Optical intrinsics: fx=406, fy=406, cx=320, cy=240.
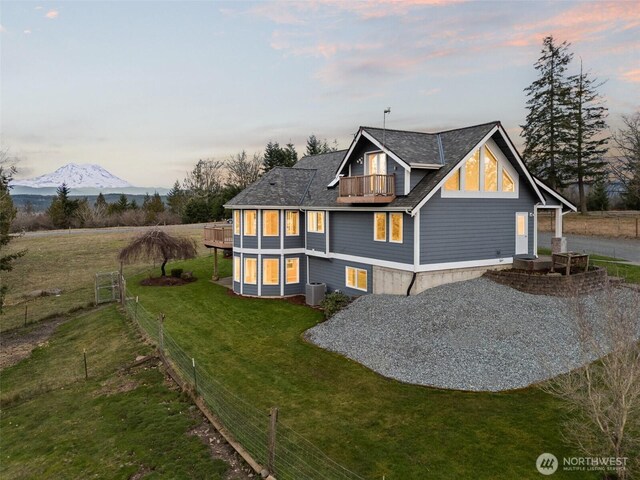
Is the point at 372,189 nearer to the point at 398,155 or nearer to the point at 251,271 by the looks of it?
the point at 398,155

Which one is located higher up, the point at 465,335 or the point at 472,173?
the point at 472,173

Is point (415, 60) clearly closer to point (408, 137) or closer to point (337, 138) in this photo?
point (408, 137)

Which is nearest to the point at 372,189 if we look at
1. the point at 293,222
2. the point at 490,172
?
the point at 490,172

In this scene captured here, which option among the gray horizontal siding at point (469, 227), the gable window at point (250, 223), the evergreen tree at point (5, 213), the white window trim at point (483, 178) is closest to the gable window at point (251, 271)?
the gable window at point (250, 223)

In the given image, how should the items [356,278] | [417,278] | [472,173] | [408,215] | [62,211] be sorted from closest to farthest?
[408,215] < [417,278] < [472,173] < [356,278] < [62,211]

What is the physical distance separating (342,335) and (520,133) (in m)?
47.3

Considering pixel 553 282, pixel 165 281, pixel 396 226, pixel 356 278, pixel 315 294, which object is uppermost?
pixel 396 226

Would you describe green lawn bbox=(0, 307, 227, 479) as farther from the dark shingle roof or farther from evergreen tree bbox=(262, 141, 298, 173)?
evergreen tree bbox=(262, 141, 298, 173)

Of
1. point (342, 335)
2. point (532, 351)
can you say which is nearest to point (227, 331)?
point (342, 335)

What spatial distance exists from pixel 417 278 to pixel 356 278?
175 inches

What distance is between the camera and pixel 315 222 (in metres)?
25.3

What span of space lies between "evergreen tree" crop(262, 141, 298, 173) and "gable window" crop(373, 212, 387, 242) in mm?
49576

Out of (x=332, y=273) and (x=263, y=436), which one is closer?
(x=263, y=436)

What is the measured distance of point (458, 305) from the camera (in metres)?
16.5
